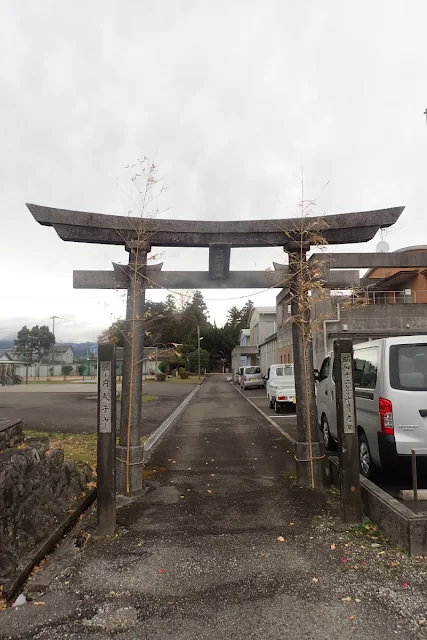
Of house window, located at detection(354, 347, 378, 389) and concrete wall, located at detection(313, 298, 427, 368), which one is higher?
concrete wall, located at detection(313, 298, 427, 368)

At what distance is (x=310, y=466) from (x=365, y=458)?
759 mm

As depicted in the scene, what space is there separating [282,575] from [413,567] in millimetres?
1109

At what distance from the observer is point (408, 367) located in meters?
5.21

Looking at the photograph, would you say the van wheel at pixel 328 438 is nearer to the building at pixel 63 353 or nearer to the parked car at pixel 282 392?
the parked car at pixel 282 392

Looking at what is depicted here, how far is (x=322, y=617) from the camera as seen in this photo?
2.94 m

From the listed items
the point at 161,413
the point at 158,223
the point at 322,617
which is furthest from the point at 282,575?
the point at 161,413

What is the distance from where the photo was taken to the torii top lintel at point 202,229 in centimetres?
598

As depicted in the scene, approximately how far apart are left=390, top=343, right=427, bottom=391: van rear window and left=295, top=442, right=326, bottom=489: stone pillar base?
5.23 ft

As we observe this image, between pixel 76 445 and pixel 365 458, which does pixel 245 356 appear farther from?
pixel 365 458

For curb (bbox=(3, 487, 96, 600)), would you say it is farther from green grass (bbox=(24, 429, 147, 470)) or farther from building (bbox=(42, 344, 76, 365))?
building (bbox=(42, 344, 76, 365))

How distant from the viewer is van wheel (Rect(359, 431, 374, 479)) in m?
5.70

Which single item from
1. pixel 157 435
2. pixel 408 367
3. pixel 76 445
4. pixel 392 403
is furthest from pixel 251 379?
pixel 392 403

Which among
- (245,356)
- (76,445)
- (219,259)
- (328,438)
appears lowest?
(76,445)

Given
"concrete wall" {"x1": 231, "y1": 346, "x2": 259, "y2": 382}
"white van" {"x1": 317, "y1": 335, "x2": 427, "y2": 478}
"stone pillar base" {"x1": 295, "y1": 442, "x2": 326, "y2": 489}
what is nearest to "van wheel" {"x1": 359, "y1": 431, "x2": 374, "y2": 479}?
"white van" {"x1": 317, "y1": 335, "x2": 427, "y2": 478}
